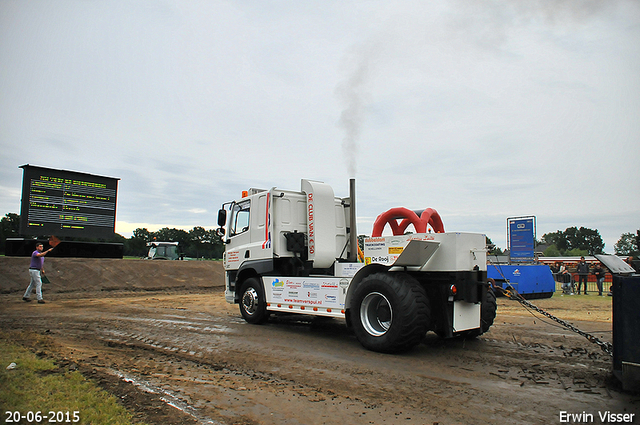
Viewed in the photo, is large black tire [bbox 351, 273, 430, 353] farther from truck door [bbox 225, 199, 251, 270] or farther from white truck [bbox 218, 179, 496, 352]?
truck door [bbox 225, 199, 251, 270]

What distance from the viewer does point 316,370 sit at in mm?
5707

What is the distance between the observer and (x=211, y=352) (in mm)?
6602

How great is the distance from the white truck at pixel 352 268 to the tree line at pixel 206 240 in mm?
57461

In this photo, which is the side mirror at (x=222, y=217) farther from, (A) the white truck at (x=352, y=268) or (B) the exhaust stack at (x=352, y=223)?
(B) the exhaust stack at (x=352, y=223)

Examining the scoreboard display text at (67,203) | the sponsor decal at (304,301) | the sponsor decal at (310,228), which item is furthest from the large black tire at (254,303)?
the scoreboard display text at (67,203)

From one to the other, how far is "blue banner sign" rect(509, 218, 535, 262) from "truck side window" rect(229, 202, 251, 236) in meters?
14.5

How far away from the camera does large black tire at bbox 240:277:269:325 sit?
31.3ft

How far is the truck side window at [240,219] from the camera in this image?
33.5 feet

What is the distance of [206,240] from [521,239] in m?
73.9

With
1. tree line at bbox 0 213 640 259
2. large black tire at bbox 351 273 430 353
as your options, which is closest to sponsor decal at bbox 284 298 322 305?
large black tire at bbox 351 273 430 353

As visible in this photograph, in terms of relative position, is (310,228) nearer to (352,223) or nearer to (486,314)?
(352,223)

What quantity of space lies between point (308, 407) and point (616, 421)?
292cm

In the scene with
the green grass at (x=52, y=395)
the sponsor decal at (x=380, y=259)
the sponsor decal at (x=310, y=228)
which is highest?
the sponsor decal at (x=310, y=228)

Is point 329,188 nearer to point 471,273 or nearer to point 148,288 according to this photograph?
point 471,273
